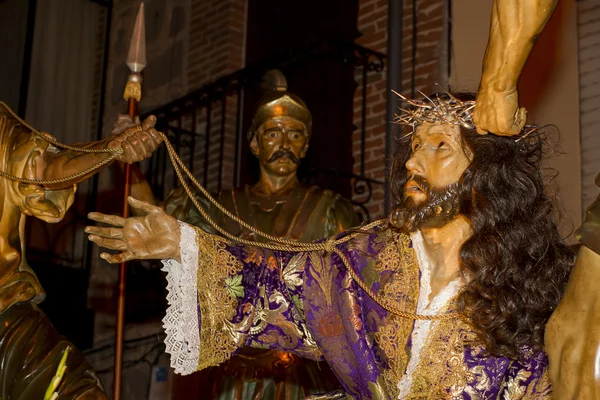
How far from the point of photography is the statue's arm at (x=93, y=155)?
14.8 feet

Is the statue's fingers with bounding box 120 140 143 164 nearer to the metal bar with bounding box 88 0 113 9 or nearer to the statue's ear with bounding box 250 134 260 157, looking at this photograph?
the statue's ear with bounding box 250 134 260 157

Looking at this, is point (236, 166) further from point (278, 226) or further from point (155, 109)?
point (278, 226)

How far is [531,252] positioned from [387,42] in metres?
3.60

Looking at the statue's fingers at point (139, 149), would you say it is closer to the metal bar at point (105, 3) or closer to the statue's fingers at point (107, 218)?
the statue's fingers at point (107, 218)

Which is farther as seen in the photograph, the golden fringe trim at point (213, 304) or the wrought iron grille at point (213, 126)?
the wrought iron grille at point (213, 126)

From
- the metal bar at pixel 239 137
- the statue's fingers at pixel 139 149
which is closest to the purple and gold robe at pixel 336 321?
the statue's fingers at pixel 139 149

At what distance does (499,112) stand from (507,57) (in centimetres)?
22

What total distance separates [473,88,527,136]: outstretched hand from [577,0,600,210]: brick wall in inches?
122

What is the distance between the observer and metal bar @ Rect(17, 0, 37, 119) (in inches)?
398

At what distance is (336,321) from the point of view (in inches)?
159

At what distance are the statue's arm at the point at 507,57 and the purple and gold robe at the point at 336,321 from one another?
0.81 m

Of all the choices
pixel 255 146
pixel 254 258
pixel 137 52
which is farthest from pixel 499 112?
pixel 255 146

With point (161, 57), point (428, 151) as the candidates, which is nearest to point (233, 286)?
point (428, 151)

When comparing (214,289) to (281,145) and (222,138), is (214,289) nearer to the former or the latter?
(281,145)
